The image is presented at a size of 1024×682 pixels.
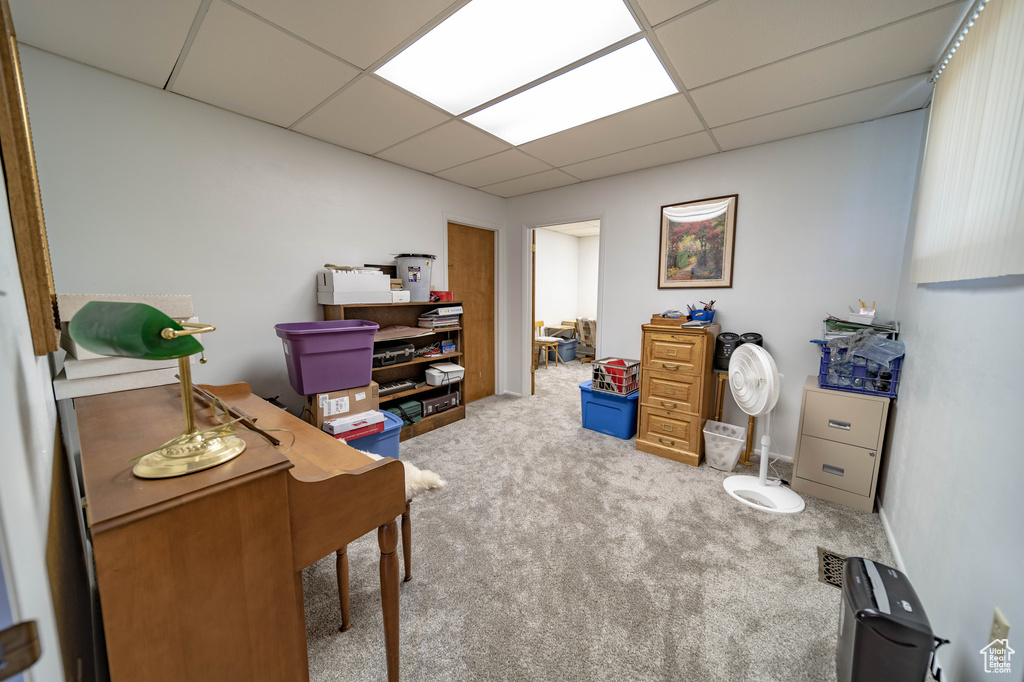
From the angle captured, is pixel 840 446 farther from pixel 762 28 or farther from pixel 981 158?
pixel 762 28

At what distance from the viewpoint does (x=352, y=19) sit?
1597 mm

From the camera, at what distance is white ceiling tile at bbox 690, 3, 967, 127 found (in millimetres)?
1627

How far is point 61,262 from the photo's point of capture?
190cm

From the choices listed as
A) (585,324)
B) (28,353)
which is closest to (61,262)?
(28,353)

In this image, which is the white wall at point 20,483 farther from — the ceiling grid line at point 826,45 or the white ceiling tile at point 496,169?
the white ceiling tile at point 496,169

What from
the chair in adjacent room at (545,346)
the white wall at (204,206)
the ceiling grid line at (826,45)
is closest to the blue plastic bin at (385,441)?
the white wall at (204,206)

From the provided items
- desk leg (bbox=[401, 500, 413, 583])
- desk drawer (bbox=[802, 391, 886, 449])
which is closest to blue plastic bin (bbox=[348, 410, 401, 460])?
desk leg (bbox=[401, 500, 413, 583])

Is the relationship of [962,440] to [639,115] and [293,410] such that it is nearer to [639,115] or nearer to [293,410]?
[639,115]

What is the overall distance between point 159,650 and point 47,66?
2.76 m

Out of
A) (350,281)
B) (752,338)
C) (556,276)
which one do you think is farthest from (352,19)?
(556,276)

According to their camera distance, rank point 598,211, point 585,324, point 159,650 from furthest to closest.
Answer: point 585,324
point 598,211
point 159,650

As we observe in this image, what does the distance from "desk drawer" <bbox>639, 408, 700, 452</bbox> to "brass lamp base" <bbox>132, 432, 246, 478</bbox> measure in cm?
282

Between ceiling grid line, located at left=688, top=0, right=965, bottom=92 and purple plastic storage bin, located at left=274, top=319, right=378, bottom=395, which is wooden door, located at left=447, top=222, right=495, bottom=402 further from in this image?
ceiling grid line, located at left=688, top=0, right=965, bottom=92

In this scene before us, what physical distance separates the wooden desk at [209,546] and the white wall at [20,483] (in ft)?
0.33
